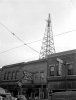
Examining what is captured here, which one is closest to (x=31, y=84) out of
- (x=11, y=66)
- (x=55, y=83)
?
(x=55, y=83)

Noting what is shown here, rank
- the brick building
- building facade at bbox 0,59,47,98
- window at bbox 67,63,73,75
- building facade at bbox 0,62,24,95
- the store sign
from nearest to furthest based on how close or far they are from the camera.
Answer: the brick building, window at bbox 67,63,73,75, the store sign, building facade at bbox 0,59,47,98, building facade at bbox 0,62,24,95

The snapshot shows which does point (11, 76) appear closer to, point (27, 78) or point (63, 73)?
point (27, 78)

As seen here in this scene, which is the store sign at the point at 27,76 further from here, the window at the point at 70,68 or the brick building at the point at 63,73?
the window at the point at 70,68

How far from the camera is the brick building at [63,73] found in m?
21.4

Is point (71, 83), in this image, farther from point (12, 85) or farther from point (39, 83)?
point (12, 85)

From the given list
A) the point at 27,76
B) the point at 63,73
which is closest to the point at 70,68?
the point at 63,73

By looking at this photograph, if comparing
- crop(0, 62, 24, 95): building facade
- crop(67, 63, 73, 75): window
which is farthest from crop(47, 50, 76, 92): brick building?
crop(0, 62, 24, 95): building facade

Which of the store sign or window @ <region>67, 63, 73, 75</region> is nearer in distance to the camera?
window @ <region>67, 63, 73, 75</region>

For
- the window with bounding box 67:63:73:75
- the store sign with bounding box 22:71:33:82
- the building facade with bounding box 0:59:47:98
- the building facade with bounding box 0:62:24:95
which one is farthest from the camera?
the building facade with bounding box 0:62:24:95

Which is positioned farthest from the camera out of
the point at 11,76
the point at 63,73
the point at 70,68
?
the point at 11,76

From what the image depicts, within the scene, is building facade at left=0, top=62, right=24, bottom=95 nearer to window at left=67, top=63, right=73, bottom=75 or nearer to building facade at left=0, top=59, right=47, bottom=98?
building facade at left=0, top=59, right=47, bottom=98

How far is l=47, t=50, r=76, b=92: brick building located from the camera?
21430 millimetres

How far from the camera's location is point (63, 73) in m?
22.6

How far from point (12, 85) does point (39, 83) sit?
24.7 feet
